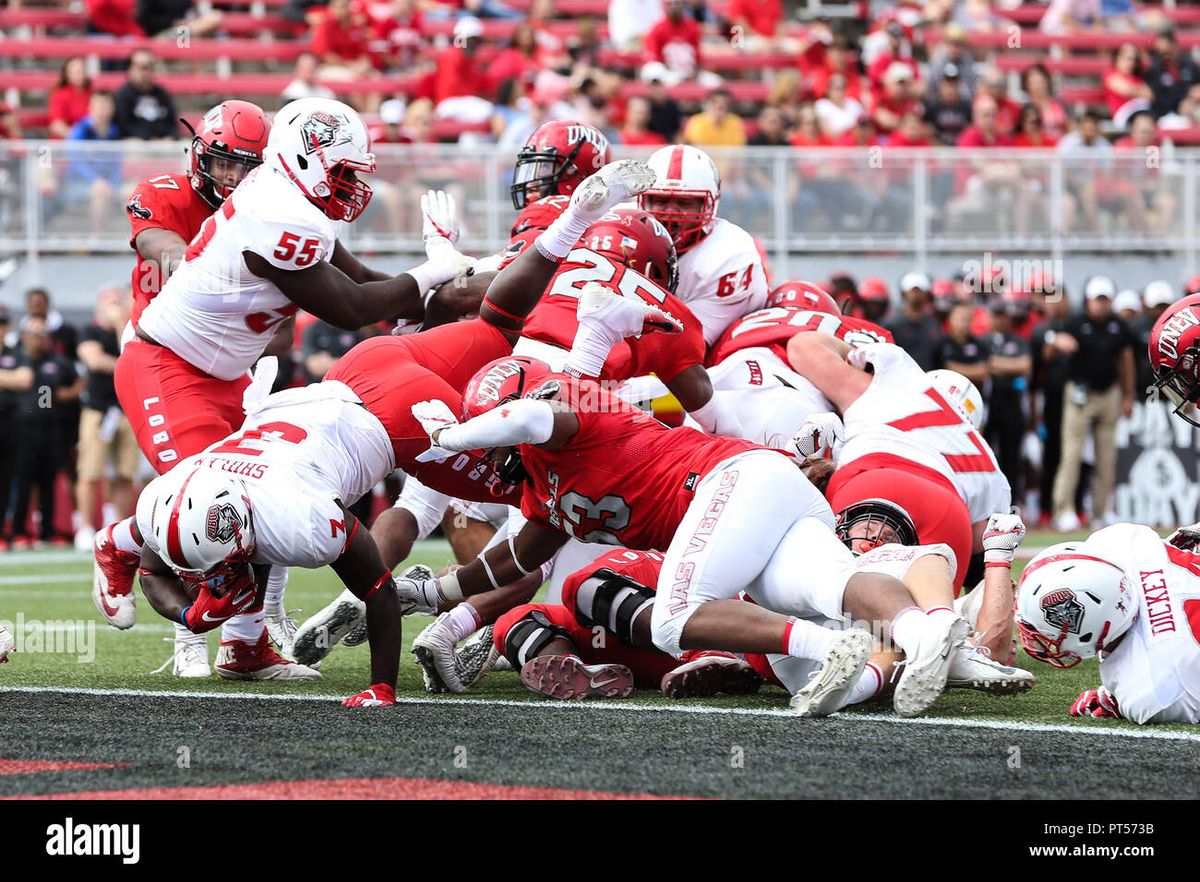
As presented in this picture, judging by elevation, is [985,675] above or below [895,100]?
below

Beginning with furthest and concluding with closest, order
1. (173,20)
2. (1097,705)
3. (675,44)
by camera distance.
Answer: (675,44) < (173,20) < (1097,705)

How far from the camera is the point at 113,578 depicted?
6.23 m

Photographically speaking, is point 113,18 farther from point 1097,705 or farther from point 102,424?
point 1097,705

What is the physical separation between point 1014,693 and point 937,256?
31.4 feet

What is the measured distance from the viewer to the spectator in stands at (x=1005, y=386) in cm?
1367

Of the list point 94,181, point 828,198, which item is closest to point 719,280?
point 828,198

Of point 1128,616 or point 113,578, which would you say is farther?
point 113,578

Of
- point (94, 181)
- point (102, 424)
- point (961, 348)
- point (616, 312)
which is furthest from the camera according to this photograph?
point (94, 181)

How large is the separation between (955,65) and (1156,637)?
11980 millimetres

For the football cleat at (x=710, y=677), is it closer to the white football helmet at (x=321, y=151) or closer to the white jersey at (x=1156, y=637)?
the white jersey at (x=1156, y=637)

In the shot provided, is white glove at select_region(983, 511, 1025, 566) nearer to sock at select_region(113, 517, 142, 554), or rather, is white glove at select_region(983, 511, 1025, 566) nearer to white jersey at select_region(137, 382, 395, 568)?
white jersey at select_region(137, 382, 395, 568)

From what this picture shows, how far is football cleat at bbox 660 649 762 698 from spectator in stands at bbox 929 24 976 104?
1120 cm

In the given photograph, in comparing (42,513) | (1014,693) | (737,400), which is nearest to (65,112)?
(42,513)
